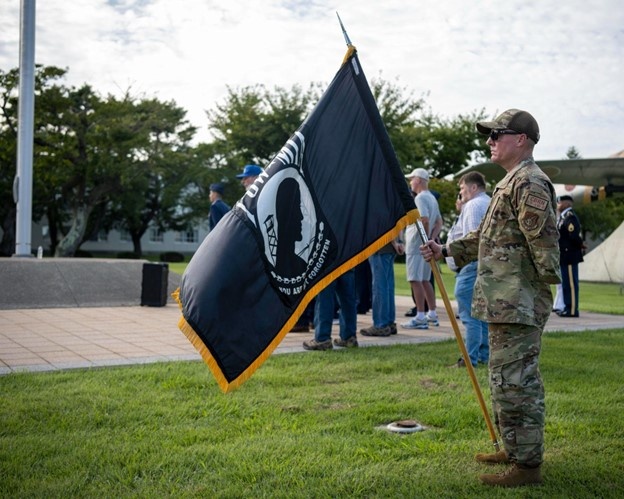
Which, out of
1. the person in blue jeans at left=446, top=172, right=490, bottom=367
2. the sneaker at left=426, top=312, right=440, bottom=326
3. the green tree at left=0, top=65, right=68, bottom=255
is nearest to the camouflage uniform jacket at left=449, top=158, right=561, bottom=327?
→ the person in blue jeans at left=446, top=172, right=490, bottom=367

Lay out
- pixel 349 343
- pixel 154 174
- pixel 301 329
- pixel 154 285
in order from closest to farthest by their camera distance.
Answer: pixel 349 343 → pixel 301 329 → pixel 154 285 → pixel 154 174

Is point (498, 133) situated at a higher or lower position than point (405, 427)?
higher

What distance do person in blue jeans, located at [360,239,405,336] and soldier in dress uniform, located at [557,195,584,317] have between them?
4373 mm

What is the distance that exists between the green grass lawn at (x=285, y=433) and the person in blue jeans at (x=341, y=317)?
1.10 meters

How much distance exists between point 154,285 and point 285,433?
8753 mm

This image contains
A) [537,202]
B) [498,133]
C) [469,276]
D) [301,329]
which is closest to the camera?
[537,202]

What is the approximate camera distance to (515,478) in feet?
12.6

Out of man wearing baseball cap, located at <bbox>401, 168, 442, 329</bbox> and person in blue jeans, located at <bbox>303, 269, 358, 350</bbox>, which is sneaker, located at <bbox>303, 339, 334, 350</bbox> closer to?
person in blue jeans, located at <bbox>303, 269, 358, 350</bbox>

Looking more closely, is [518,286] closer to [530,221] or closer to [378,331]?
[530,221]

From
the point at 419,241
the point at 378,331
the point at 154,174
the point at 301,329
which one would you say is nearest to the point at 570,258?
the point at 419,241

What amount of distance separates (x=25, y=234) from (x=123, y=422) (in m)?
14.1

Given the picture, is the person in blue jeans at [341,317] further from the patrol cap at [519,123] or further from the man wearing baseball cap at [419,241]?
the patrol cap at [519,123]

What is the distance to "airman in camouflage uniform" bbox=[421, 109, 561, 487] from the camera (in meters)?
3.82

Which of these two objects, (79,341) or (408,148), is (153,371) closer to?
(79,341)
